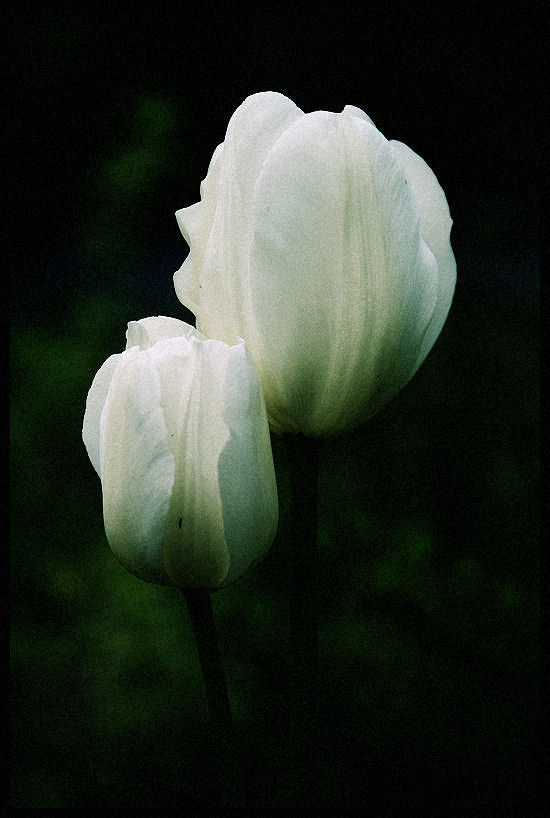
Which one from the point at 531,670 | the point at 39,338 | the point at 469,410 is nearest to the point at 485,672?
the point at 531,670

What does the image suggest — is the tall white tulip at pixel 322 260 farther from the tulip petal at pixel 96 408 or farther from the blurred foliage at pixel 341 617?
the blurred foliage at pixel 341 617

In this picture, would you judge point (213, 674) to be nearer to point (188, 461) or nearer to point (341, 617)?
point (188, 461)

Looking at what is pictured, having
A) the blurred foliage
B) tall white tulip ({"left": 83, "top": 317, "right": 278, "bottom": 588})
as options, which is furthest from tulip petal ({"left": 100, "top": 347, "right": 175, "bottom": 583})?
the blurred foliage

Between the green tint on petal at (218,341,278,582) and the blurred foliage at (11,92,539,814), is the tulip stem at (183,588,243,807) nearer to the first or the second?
the green tint on petal at (218,341,278,582)

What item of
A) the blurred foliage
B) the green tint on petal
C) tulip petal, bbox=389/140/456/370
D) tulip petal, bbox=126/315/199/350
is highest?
tulip petal, bbox=389/140/456/370

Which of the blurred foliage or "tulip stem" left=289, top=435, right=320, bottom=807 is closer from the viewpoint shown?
"tulip stem" left=289, top=435, right=320, bottom=807

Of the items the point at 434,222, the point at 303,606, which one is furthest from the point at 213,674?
the point at 434,222

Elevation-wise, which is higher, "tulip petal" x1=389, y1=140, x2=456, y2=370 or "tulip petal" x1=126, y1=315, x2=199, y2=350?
"tulip petal" x1=389, y1=140, x2=456, y2=370
